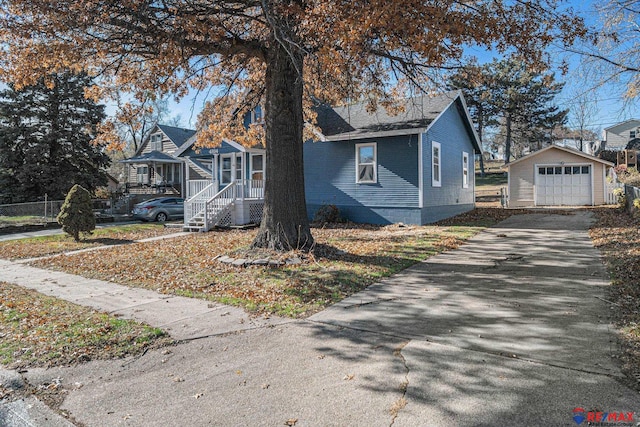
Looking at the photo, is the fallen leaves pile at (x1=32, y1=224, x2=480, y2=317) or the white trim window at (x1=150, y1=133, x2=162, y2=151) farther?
the white trim window at (x1=150, y1=133, x2=162, y2=151)

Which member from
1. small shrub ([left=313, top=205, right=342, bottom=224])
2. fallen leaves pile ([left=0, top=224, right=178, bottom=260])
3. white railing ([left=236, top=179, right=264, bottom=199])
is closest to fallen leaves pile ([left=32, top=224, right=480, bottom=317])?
fallen leaves pile ([left=0, top=224, right=178, bottom=260])

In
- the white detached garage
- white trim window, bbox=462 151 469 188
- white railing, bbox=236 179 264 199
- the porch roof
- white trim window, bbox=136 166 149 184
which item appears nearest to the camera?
white railing, bbox=236 179 264 199

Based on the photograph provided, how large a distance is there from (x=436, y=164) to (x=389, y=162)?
236 centimetres

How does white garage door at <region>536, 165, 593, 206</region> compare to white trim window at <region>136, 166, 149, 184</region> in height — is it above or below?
below

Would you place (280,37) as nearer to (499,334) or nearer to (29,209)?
(499,334)

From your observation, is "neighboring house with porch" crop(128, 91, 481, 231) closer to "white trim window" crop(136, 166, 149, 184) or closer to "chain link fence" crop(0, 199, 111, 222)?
"chain link fence" crop(0, 199, 111, 222)

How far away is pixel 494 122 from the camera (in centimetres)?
4062

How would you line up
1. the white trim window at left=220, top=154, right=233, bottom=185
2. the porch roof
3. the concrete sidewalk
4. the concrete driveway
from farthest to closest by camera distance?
the porch roof
the white trim window at left=220, top=154, right=233, bottom=185
the concrete sidewalk
the concrete driveway

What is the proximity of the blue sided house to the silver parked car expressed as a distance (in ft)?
29.9

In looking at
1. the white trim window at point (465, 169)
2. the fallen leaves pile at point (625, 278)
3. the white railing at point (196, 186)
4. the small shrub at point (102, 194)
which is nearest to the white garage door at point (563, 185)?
the white trim window at point (465, 169)

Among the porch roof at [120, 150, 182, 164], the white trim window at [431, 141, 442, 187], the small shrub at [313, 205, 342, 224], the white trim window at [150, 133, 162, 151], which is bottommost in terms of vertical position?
the small shrub at [313, 205, 342, 224]

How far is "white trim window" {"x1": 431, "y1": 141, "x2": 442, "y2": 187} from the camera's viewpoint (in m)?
16.5

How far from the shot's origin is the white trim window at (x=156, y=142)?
34500 millimetres

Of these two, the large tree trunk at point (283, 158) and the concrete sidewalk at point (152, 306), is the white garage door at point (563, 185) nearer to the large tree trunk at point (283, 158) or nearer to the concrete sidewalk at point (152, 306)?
the large tree trunk at point (283, 158)
